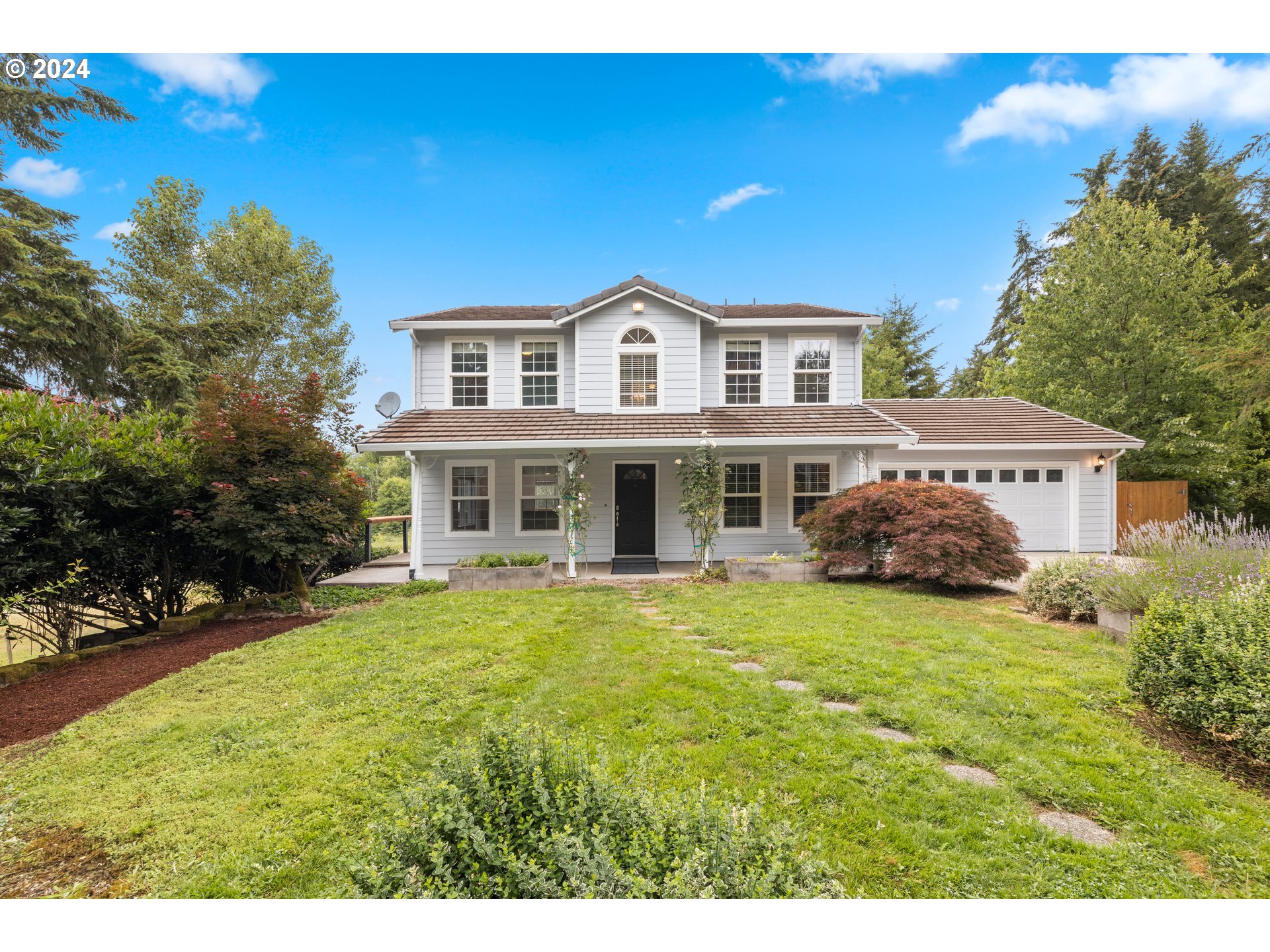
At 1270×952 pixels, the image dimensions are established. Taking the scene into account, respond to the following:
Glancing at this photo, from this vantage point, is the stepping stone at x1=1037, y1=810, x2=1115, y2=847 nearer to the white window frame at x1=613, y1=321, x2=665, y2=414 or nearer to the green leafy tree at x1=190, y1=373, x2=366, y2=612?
the green leafy tree at x1=190, y1=373, x2=366, y2=612

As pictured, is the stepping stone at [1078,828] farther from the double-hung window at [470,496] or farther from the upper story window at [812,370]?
the double-hung window at [470,496]

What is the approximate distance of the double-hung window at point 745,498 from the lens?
1175cm

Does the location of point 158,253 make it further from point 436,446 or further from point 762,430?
point 762,430

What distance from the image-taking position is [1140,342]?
51.2 ft

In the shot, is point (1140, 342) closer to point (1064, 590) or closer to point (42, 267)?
point (1064, 590)

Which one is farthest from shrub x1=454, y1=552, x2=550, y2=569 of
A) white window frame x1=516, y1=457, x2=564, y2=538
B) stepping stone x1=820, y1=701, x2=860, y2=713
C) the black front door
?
stepping stone x1=820, y1=701, x2=860, y2=713

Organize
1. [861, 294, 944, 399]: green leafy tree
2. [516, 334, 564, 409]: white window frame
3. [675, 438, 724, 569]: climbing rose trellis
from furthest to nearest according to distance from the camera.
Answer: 1. [861, 294, 944, 399]: green leafy tree
2. [516, 334, 564, 409]: white window frame
3. [675, 438, 724, 569]: climbing rose trellis

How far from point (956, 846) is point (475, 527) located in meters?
10.8

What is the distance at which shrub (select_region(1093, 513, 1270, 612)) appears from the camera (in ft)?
16.1

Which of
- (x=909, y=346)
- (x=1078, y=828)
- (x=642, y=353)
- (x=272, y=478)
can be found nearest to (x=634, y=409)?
(x=642, y=353)

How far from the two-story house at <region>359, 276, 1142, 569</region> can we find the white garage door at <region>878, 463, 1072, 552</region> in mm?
923

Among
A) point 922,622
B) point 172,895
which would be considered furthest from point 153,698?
point 922,622

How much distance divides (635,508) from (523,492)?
2.67 meters

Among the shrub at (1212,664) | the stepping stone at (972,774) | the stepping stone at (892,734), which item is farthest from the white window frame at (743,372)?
the stepping stone at (972,774)
